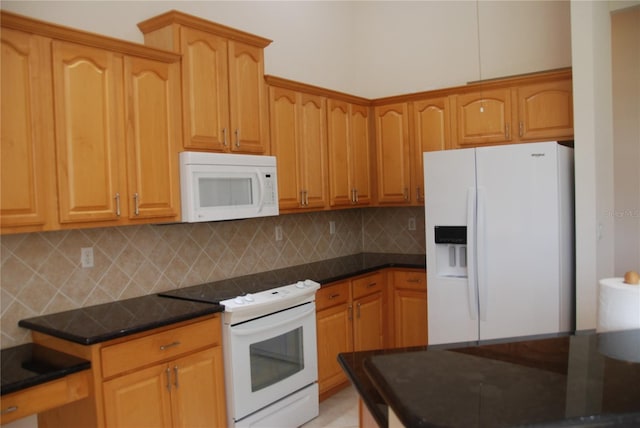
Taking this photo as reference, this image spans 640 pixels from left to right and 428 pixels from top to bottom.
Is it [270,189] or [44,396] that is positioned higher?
[270,189]

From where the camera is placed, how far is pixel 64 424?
2.37m

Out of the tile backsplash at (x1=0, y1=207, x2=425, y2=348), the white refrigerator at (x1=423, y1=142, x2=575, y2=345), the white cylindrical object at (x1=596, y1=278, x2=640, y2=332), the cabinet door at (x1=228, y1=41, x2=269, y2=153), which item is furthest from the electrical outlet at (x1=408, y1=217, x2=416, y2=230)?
the white cylindrical object at (x1=596, y1=278, x2=640, y2=332)

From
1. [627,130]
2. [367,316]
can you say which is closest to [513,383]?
[367,316]

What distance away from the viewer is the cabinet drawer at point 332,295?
348 centimetres

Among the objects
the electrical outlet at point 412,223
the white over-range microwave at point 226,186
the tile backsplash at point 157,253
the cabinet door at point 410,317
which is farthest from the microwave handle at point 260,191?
the electrical outlet at point 412,223

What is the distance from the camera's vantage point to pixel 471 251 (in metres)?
3.38

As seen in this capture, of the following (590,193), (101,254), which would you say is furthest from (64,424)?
(590,193)

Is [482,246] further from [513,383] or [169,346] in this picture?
[513,383]

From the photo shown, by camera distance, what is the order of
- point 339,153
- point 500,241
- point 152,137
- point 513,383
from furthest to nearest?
1. point 339,153
2. point 500,241
3. point 152,137
4. point 513,383

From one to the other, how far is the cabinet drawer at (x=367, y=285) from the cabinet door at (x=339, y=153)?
652 mm

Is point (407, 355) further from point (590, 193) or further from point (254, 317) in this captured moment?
point (590, 193)

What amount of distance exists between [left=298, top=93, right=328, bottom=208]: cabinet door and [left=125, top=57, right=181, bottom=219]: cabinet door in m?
1.15

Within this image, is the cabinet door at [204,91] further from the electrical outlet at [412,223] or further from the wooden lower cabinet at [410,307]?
the electrical outlet at [412,223]

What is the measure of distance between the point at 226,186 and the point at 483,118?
7.01 ft
